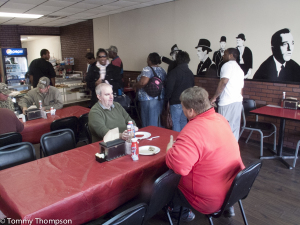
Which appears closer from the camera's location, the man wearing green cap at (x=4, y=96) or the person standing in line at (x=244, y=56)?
the man wearing green cap at (x=4, y=96)

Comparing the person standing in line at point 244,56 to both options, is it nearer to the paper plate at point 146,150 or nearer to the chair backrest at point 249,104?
the chair backrest at point 249,104

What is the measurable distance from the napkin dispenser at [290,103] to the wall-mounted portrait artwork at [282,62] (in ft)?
1.26

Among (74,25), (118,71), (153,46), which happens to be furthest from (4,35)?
(118,71)

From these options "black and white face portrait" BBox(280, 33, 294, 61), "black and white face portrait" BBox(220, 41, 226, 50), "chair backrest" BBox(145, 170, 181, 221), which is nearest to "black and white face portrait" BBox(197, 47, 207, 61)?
"black and white face portrait" BBox(220, 41, 226, 50)

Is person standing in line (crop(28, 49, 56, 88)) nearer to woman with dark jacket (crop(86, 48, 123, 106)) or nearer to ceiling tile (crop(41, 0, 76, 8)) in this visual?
ceiling tile (crop(41, 0, 76, 8))

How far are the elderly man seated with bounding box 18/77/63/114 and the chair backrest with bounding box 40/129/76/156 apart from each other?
146cm

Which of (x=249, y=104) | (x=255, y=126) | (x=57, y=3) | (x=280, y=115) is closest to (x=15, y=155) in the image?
(x=280, y=115)

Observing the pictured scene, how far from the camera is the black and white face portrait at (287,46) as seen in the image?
12.7ft

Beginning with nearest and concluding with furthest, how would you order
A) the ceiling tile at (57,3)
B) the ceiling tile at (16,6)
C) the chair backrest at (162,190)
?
the chair backrest at (162,190)
the ceiling tile at (57,3)
the ceiling tile at (16,6)

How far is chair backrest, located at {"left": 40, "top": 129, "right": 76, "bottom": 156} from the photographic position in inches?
95.3

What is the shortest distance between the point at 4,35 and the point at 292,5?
889 cm

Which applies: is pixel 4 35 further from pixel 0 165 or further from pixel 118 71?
pixel 0 165

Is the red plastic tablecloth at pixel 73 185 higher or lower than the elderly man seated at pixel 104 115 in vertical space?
lower

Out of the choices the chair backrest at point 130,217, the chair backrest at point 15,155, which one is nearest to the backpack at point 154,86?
the chair backrest at point 15,155
